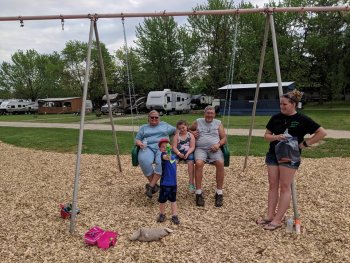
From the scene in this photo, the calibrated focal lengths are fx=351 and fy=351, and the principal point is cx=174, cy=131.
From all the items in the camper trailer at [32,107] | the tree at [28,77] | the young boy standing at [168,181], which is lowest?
the camper trailer at [32,107]

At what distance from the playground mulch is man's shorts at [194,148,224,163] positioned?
633 millimetres

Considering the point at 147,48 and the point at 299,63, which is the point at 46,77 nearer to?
the point at 147,48

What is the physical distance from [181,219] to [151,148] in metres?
1.22

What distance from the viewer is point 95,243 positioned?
360cm

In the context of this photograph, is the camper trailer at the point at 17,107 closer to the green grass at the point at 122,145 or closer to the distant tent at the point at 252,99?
the distant tent at the point at 252,99

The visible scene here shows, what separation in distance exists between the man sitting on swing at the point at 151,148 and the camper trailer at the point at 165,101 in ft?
70.3

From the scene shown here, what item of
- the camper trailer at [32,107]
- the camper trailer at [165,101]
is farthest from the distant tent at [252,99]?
the camper trailer at [32,107]

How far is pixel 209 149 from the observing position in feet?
16.1

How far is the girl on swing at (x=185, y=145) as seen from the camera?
16.0 ft

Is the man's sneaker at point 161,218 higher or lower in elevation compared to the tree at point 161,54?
lower

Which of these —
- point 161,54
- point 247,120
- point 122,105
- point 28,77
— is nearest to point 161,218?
point 247,120

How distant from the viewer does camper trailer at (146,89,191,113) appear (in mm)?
27283

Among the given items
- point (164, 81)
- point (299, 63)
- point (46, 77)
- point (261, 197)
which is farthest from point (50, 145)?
point (46, 77)

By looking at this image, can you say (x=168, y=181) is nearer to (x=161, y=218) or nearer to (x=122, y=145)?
(x=161, y=218)
